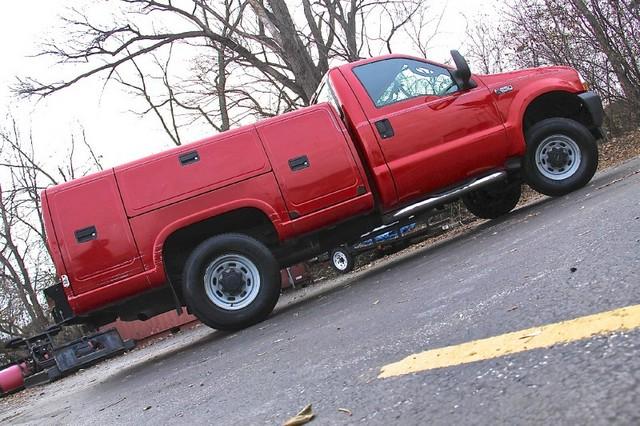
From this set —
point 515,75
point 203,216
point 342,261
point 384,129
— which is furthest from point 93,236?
point 342,261

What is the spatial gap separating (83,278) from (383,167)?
136 inches

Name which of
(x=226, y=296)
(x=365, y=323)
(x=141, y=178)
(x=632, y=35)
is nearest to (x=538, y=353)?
(x=365, y=323)

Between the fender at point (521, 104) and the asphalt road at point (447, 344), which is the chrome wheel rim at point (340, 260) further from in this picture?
the asphalt road at point (447, 344)

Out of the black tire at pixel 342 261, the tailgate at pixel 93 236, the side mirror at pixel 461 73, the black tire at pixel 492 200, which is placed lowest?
the black tire at pixel 342 261

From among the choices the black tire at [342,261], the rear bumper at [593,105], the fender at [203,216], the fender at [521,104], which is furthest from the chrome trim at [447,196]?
the black tire at [342,261]

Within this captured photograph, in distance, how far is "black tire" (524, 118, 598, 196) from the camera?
7293 millimetres

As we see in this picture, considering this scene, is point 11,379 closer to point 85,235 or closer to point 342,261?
point 342,261

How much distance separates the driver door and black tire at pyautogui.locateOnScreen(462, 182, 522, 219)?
1.84 meters

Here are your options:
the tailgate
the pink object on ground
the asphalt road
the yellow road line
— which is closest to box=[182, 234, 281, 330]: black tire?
the asphalt road

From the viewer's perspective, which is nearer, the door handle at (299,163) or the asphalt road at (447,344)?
the asphalt road at (447,344)

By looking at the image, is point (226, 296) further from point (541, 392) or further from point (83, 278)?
point (541, 392)

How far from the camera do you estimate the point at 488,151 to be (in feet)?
23.0

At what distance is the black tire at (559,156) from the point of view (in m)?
7.29

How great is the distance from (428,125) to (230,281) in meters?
2.91
